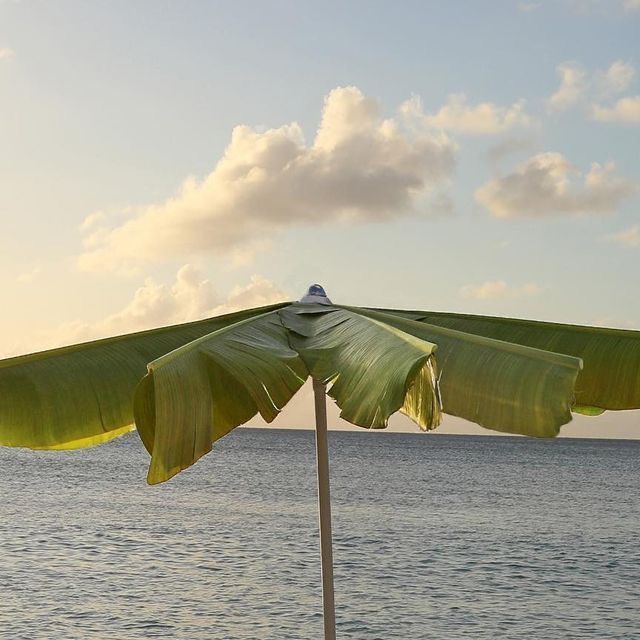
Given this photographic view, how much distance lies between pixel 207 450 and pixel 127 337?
118 centimetres

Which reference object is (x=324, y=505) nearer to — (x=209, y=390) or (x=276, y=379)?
(x=276, y=379)

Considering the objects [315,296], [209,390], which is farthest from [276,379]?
[315,296]

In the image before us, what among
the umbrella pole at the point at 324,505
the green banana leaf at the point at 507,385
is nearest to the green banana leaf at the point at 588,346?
the umbrella pole at the point at 324,505

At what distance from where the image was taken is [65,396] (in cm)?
360

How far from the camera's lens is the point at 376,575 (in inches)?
1218

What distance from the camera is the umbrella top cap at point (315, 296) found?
4.56 metres

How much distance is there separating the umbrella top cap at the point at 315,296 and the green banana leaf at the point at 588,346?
31 cm

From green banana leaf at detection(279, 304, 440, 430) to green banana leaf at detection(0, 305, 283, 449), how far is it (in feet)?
2.26

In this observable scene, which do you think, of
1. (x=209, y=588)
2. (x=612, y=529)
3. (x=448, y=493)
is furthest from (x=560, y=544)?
(x=448, y=493)

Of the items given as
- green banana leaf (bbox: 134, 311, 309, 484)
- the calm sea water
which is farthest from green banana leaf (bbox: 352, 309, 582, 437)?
the calm sea water

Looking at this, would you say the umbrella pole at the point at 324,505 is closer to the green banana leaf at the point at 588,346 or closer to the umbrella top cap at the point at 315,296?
the umbrella top cap at the point at 315,296

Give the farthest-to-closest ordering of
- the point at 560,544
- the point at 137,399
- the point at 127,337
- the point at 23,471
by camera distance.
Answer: the point at 23,471 → the point at 560,544 → the point at 127,337 → the point at 137,399

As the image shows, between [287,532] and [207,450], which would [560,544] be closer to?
[287,532]

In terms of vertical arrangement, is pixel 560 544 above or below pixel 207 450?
below
